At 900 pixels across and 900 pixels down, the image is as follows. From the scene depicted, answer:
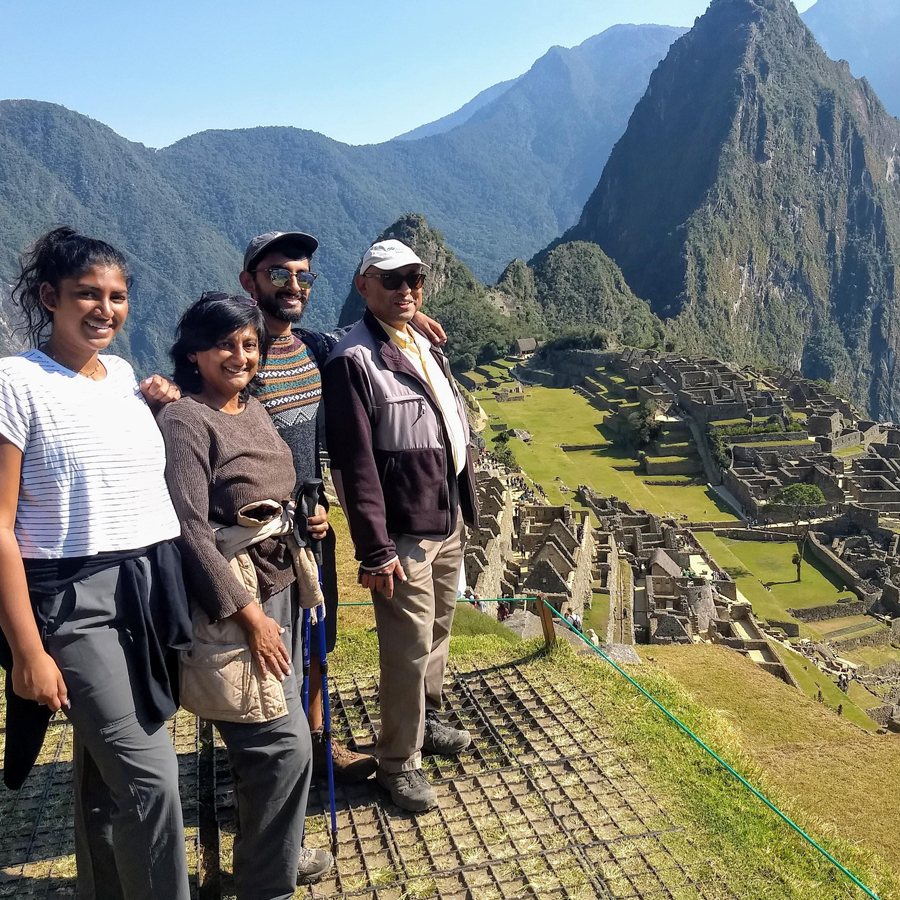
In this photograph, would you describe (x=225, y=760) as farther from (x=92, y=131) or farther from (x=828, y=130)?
(x=828, y=130)

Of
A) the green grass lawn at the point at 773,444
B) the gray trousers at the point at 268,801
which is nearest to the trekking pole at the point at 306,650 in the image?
the gray trousers at the point at 268,801

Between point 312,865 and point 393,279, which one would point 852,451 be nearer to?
point 393,279

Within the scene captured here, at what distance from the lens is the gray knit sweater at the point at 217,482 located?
7.88 feet

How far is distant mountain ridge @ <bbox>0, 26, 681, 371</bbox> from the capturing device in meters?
72.5

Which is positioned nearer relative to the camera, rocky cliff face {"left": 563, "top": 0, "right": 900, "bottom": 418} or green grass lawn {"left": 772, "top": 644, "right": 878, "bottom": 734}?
green grass lawn {"left": 772, "top": 644, "right": 878, "bottom": 734}

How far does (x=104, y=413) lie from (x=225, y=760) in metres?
1.84

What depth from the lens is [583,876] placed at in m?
2.85

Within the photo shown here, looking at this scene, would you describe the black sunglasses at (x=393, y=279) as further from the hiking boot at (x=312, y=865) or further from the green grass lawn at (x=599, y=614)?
the green grass lawn at (x=599, y=614)

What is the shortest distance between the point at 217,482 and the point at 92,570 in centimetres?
44

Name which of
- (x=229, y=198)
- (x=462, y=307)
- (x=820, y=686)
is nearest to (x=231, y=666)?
(x=820, y=686)

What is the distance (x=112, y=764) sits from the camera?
2.24m

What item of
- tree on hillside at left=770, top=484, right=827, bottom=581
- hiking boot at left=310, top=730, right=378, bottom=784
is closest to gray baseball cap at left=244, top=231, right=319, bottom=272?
hiking boot at left=310, top=730, right=378, bottom=784

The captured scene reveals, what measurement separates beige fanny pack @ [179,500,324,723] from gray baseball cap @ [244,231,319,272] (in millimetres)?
903

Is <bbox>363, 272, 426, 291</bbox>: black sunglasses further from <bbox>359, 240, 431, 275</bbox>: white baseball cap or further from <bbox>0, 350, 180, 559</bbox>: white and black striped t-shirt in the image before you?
<bbox>0, 350, 180, 559</bbox>: white and black striped t-shirt
